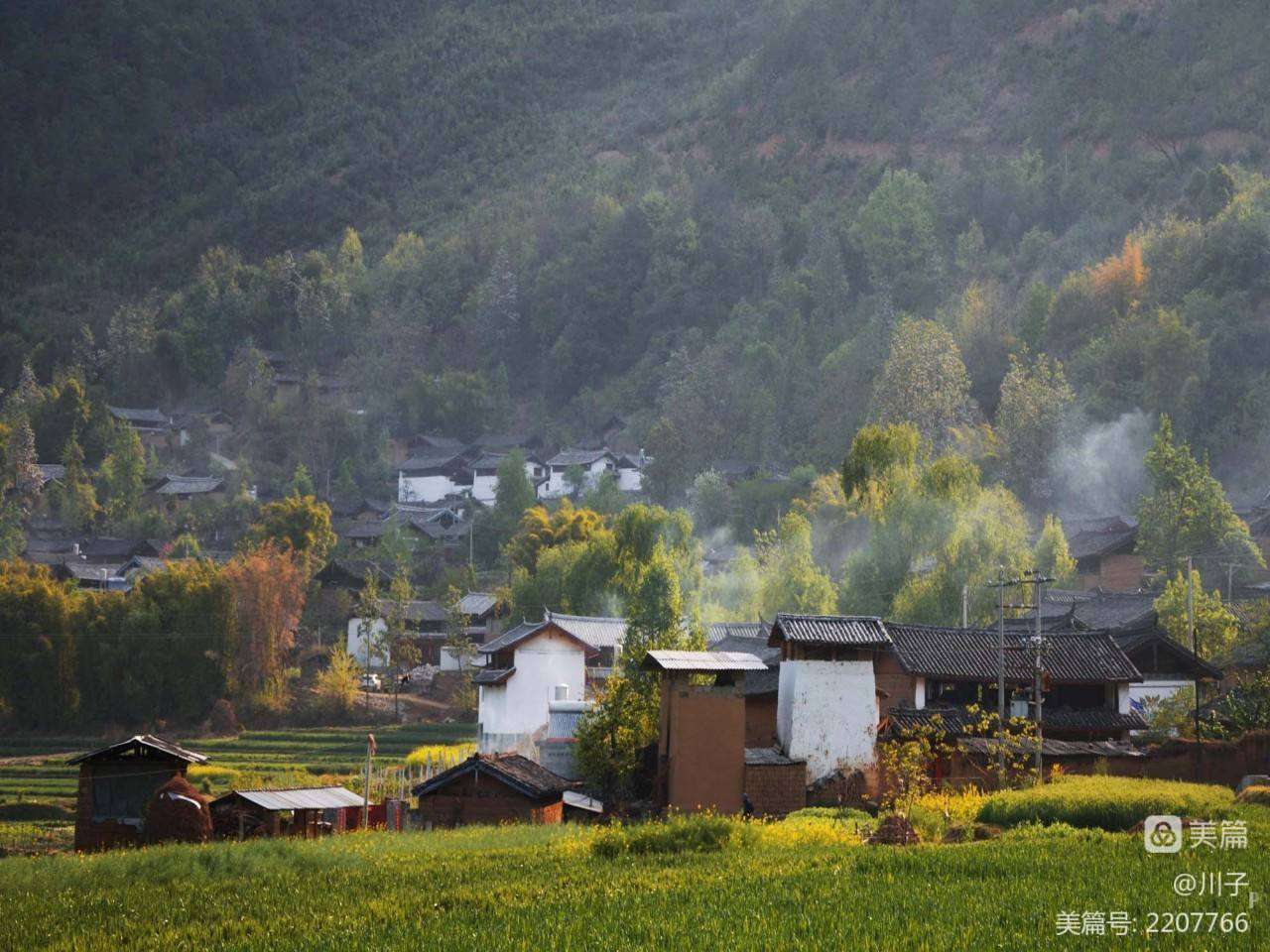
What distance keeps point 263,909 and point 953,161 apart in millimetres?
111694

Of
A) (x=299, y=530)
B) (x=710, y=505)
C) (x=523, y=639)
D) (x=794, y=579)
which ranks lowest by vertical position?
(x=523, y=639)

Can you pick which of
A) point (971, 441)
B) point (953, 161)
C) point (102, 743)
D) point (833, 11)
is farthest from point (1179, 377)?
point (833, 11)

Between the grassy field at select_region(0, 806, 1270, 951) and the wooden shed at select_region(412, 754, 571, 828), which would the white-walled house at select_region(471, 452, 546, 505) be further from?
the grassy field at select_region(0, 806, 1270, 951)

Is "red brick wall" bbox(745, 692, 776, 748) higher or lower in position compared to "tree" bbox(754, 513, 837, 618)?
lower

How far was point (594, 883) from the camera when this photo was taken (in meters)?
19.9

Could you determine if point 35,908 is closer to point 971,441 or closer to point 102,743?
point 102,743

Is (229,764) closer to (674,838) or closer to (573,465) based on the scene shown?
(674,838)

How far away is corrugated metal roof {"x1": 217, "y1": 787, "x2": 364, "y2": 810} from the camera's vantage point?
90.0 feet

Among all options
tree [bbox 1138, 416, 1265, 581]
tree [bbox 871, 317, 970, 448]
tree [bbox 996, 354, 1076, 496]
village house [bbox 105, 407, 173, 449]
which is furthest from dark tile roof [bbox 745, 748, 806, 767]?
village house [bbox 105, 407, 173, 449]

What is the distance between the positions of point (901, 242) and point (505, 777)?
84106 millimetres

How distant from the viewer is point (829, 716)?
32.7 m

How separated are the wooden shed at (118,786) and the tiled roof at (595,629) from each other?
2046 cm

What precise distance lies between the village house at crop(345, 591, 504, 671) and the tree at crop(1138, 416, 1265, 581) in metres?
22.7

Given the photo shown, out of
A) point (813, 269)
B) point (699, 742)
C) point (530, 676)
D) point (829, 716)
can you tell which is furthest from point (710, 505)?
point (699, 742)
